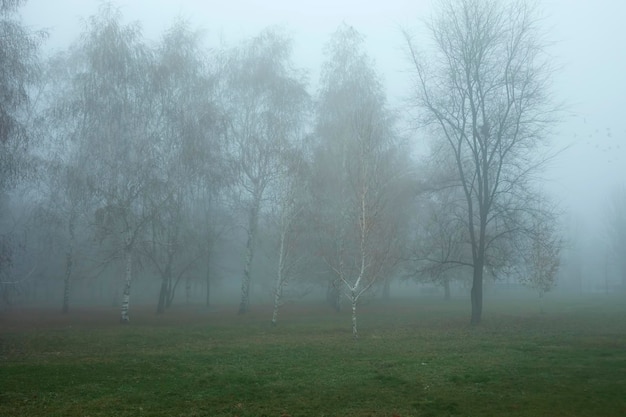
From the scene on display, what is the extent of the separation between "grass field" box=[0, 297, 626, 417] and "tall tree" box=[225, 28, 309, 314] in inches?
465

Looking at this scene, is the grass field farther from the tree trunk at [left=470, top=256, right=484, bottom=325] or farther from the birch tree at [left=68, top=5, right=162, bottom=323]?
the birch tree at [left=68, top=5, right=162, bottom=323]

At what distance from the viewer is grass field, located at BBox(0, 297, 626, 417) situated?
10234mm

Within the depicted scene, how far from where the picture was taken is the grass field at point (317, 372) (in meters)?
10.2

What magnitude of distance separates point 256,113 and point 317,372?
2642 centimetres

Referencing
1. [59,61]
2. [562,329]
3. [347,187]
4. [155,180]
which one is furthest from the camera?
[59,61]

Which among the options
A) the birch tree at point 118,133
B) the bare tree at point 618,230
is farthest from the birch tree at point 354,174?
the bare tree at point 618,230

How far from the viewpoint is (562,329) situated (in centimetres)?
2472

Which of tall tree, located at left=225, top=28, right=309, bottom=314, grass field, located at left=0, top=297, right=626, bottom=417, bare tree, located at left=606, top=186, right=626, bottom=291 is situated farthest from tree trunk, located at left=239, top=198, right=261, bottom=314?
bare tree, located at left=606, top=186, right=626, bottom=291

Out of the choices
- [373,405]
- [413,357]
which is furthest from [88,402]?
[413,357]

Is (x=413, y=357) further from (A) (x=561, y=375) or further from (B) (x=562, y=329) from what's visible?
(B) (x=562, y=329)

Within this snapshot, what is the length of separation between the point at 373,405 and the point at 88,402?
18.7 feet

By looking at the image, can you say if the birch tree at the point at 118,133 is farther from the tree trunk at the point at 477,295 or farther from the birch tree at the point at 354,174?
the tree trunk at the point at 477,295

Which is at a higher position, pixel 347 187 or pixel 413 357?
pixel 347 187

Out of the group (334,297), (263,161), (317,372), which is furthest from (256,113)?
(317,372)
